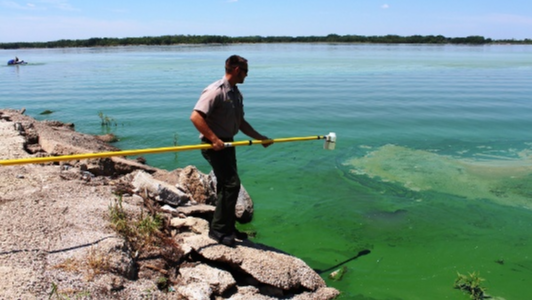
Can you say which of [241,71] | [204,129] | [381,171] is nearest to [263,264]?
[204,129]

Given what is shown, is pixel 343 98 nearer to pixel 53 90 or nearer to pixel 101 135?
pixel 101 135

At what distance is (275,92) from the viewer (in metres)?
21.4

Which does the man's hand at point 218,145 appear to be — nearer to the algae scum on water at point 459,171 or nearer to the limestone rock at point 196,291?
the limestone rock at point 196,291

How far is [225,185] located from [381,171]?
18.3 ft

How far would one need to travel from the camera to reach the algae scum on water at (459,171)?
834 cm

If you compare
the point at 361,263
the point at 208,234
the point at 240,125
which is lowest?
the point at 361,263

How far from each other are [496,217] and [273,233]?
3697 mm

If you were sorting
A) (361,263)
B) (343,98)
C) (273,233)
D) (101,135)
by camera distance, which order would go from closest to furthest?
(361,263)
(273,233)
(101,135)
(343,98)

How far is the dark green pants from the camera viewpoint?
16.1ft

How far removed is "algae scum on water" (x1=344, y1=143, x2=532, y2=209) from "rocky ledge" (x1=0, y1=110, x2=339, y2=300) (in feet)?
14.6

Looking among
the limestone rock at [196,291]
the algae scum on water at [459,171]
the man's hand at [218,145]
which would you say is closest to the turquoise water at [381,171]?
the algae scum on water at [459,171]

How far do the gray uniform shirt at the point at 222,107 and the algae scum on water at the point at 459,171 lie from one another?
16.4ft

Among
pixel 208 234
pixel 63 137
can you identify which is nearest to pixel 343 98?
pixel 63 137

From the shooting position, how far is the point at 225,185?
500 centimetres
